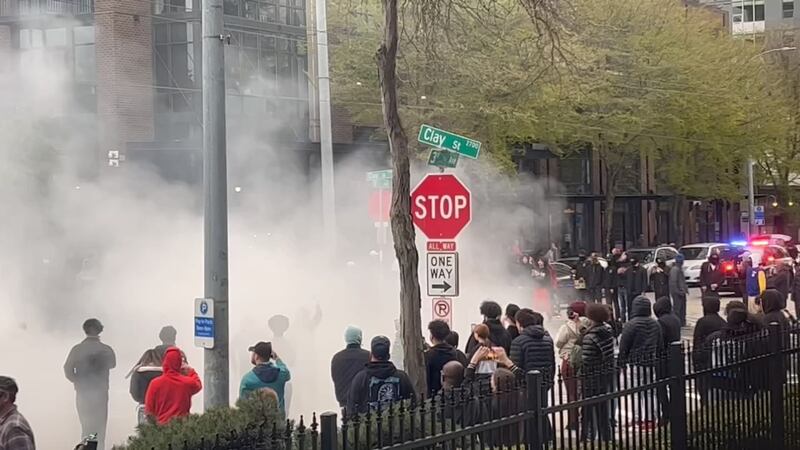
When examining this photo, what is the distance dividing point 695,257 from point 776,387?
83.8ft

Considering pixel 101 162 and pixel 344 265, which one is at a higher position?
pixel 101 162

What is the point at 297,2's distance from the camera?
1257 inches

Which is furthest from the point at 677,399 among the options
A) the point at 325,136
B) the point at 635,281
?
the point at 325,136

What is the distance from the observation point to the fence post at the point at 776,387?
23.4 feet

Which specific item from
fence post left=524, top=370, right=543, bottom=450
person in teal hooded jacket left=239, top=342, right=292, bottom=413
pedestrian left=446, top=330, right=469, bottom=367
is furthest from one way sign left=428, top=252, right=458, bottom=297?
fence post left=524, top=370, right=543, bottom=450

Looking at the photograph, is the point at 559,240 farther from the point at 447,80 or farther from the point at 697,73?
the point at 447,80

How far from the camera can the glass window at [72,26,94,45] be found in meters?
26.9

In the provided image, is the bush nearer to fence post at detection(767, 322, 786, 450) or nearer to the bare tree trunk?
the bare tree trunk

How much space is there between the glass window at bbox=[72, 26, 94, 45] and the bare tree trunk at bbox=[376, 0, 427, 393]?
20.1 m

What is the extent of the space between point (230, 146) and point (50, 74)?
426cm

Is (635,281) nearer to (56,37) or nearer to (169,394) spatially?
(169,394)

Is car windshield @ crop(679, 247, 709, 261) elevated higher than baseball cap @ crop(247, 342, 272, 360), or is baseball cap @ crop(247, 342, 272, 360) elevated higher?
car windshield @ crop(679, 247, 709, 261)

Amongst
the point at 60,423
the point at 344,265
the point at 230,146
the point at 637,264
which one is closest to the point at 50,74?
the point at 230,146

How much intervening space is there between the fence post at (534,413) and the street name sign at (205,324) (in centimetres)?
357
